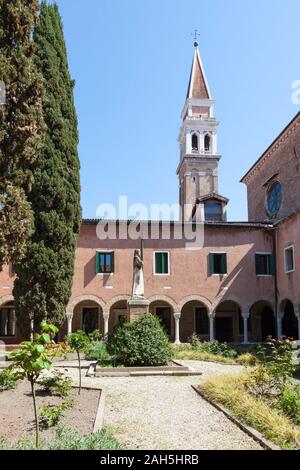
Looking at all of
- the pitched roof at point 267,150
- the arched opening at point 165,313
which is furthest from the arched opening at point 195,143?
the arched opening at point 165,313

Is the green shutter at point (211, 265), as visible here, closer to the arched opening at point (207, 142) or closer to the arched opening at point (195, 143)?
the arched opening at point (195, 143)

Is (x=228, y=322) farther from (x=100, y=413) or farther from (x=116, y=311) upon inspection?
(x=100, y=413)

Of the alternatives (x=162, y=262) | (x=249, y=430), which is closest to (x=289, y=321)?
(x=162, y=262)

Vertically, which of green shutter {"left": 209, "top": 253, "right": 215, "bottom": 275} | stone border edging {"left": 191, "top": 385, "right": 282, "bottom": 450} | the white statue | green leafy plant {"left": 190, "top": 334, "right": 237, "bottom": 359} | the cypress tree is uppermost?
the cypress tree

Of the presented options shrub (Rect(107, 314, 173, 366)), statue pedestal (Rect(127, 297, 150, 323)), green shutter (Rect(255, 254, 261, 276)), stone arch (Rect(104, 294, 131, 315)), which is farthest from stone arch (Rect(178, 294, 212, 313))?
shrub (Rect(107, 314, 173, 366))

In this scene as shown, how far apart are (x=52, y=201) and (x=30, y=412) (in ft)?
→ 38.1

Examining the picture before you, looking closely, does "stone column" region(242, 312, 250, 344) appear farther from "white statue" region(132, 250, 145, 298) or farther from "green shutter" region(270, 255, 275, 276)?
"white statue" region(132, 250, 145, 298)

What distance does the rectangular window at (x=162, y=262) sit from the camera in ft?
84.6

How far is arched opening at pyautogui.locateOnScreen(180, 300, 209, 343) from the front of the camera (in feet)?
89.0

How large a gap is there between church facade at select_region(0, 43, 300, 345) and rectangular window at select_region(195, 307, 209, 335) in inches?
2.4

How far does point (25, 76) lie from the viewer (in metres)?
10.9

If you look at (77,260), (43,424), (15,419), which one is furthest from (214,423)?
(77,260)

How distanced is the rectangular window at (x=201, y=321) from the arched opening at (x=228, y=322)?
0.86 meters

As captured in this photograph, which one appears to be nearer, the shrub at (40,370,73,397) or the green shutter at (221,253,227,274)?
the shrub at (40,370,73,397)
